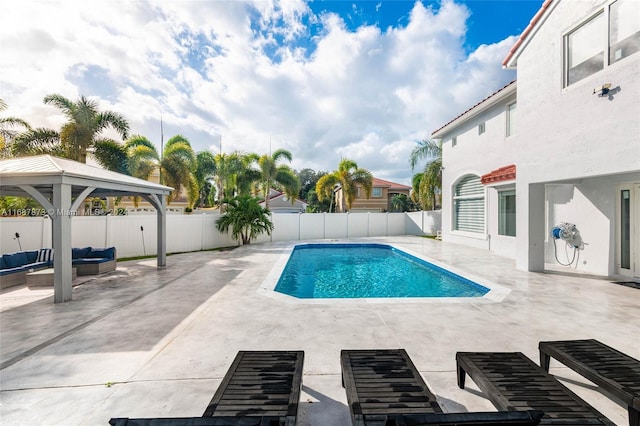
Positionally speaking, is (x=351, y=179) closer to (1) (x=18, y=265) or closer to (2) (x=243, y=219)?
(2) (x=243, y=219)

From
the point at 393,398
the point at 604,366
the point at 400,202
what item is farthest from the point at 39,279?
the point at 400,202

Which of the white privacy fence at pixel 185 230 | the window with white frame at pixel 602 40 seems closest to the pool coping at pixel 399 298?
the window with white frame at pixel 602 40

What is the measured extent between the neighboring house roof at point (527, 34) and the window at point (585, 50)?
1168 mm

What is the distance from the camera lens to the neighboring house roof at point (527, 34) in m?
8.21

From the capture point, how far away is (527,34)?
9.02m

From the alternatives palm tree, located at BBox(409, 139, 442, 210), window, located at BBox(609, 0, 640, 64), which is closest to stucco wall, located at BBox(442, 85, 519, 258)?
palm tree, located at BBox(409, 139, 442, 210)

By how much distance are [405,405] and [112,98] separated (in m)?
19.0

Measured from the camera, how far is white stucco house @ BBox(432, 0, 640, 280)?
20.6 feet

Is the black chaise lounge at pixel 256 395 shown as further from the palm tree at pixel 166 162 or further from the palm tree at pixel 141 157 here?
the palm tree at pixel 141 157

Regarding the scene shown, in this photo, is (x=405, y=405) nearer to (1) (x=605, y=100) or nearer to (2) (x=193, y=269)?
(1) (x=605, y=100)

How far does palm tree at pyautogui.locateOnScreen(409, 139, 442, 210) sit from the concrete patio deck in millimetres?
14560

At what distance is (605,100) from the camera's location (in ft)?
21.4

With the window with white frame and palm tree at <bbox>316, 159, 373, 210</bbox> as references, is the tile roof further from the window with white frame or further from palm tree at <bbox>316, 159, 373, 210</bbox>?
the window with white frame

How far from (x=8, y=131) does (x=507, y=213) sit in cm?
2425
